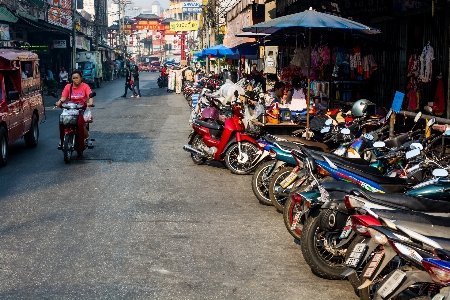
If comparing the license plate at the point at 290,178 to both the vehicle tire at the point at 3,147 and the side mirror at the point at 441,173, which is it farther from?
the vehicle tire at the point at 3,147

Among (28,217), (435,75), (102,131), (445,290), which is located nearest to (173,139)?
(102,131)

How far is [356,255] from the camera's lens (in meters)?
4.84

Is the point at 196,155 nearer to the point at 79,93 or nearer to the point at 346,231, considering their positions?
the point at 79,93

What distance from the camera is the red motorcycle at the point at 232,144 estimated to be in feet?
36.9

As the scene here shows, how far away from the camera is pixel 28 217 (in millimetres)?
8141

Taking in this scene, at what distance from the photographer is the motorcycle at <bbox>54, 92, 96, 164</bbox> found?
1216cm

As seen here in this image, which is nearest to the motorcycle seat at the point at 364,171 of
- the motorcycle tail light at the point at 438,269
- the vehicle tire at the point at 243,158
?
the motorcycle tail light at the point at 438,269

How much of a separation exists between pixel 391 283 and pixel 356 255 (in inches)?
18.9

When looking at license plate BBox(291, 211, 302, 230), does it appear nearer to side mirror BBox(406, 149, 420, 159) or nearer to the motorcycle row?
the motorcycle row

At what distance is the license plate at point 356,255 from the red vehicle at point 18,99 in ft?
28.1

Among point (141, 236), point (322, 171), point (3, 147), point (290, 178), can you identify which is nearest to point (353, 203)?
point (322, 171)

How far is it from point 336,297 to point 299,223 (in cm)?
150

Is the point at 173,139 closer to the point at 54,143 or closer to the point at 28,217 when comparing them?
the point at 54,143

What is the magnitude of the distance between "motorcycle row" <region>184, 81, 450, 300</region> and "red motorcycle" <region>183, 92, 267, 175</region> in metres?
1.14
